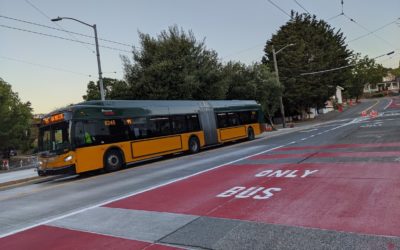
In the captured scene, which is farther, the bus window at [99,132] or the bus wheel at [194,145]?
the bus wheel at [194,145]

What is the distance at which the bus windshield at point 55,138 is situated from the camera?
1631cm

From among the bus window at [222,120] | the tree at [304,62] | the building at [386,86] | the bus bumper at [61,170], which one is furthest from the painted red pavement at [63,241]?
the building at [386,86]

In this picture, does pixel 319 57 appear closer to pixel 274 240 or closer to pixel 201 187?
pixel 201 187

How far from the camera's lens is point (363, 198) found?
296 inches

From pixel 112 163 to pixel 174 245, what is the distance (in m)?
12.6

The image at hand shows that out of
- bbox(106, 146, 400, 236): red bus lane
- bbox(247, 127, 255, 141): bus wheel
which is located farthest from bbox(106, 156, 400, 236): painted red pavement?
bbox(247, 127, 255, 141): bus wheel

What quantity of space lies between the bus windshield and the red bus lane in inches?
259

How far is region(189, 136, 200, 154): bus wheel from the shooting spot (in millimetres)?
23578

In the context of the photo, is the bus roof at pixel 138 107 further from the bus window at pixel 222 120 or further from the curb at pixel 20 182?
the curb at pixel 20 182

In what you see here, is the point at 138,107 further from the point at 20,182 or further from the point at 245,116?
the point at 245,116

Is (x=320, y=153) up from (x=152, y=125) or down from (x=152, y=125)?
down

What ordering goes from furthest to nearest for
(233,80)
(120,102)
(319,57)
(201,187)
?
(319,57)
(233,80)
(120,102)
(201,187)

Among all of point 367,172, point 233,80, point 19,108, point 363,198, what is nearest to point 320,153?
point 367,172

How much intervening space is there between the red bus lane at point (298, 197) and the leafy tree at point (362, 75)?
94617 mm
